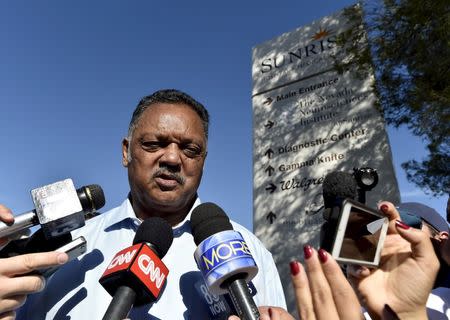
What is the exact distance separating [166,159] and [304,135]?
14.9ft

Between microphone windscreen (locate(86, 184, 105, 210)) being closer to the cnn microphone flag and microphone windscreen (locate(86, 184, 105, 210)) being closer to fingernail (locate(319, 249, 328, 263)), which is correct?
the cnn microphone flag

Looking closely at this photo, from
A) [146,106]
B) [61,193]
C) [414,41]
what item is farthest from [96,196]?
[414,41]

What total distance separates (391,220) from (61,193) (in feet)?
3.40

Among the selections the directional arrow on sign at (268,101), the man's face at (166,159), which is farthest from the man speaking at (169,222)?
the directional arrow on sign at (268,101)

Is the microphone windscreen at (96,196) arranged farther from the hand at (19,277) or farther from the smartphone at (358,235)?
the smartphone at (358,235)

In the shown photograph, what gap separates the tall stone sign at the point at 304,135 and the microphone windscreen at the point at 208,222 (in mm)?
3948

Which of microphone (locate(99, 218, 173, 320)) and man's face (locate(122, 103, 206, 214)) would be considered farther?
man's face (locate(122, 103, 206, 214))

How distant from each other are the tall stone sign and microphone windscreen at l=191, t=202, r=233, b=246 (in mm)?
3948

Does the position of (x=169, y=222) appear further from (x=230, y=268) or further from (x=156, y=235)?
(x=230, y=268)

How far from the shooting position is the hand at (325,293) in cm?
97

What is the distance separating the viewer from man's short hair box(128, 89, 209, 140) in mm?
2145

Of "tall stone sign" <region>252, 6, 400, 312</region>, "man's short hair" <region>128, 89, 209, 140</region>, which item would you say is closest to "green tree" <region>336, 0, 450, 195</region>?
"tall stone sign" <region>252, 6, 400, 312</region>

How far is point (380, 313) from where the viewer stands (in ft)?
3.57

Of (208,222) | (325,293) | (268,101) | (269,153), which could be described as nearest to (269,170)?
(269,153)
